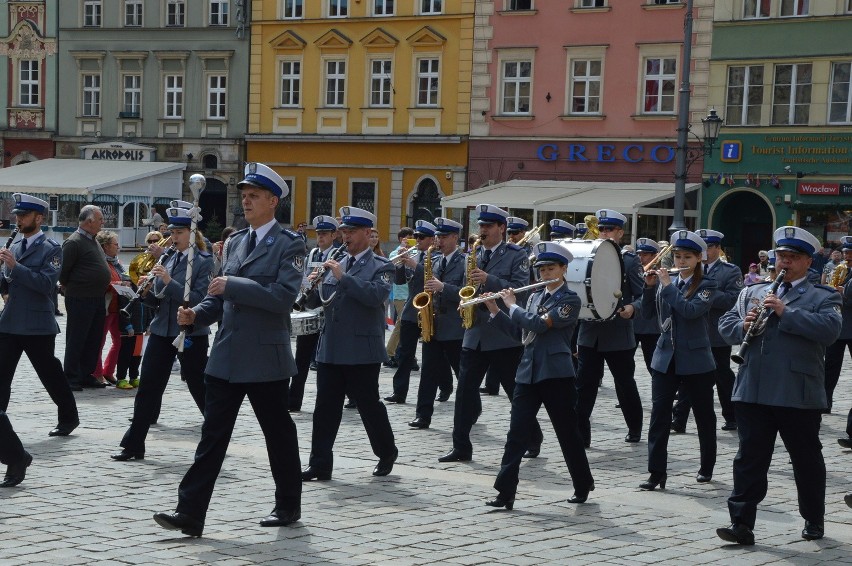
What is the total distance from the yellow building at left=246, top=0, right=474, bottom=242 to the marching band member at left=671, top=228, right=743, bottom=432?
1057 inches

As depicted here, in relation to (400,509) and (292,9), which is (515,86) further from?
(400,509)

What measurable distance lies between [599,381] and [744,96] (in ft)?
80.9

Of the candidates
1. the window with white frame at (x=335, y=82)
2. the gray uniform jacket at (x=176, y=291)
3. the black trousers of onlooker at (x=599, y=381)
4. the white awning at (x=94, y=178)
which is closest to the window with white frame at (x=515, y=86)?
the window with white frame at (x=335, y=82)

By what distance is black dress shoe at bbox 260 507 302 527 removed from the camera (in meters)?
8.27

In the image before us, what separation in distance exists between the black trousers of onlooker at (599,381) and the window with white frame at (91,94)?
3649 centimetres

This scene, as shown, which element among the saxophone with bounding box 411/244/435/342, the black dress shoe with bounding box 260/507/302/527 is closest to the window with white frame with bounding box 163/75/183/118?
the saxophone with bounding box 411/244/435/342

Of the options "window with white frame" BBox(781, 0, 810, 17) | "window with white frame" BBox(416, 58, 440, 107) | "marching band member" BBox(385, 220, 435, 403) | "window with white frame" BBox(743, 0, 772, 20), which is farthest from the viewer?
"window with white frame" BBox(416, 58, 440, 107)

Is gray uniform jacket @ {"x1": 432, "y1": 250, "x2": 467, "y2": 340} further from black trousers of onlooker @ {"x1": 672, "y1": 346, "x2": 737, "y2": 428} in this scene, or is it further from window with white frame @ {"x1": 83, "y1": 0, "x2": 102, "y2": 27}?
window with white frame @ {"x1": 83, "y1": 0, "x2": 102, "y2": 27}

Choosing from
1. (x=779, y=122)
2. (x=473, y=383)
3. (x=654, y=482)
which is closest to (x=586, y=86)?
(x=779, y=122)

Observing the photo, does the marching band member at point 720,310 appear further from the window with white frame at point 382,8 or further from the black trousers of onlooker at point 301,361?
the window with white frame at point 382,8

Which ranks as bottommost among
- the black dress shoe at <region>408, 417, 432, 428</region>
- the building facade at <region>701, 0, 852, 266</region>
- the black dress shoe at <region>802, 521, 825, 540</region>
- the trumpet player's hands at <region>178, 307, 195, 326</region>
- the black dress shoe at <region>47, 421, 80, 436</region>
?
the black dress shoe at <region>408, 417, 432, 428</region>

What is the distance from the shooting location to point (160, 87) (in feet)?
147

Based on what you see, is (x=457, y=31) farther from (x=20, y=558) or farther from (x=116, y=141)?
(x=20, y=558)

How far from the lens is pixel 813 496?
8.40m
